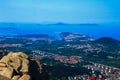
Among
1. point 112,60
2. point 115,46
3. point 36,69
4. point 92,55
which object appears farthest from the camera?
point 115,46

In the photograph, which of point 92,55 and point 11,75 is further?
point 92,55

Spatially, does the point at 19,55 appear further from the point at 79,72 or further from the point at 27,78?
the point at 79,72

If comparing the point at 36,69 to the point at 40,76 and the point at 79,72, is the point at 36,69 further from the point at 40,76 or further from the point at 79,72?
the point at 79,72

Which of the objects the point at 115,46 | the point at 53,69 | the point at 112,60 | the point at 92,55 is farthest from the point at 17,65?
the point at 115,46

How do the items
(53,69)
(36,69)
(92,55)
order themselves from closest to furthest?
(36,69), (53,69), (92,55)

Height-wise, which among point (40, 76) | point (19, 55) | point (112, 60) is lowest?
point (112, 60)

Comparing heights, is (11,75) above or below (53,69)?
above

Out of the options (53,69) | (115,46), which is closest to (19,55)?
(53,69)
